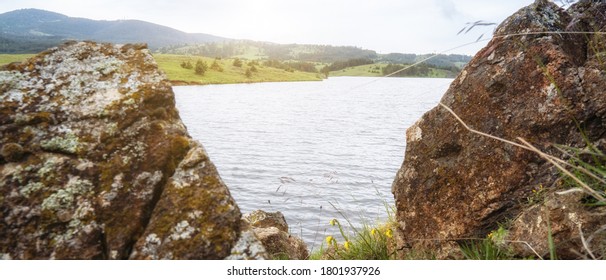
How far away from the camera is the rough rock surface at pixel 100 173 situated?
2.79m

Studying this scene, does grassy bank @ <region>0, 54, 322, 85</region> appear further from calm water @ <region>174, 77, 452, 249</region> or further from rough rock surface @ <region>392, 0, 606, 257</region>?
rough rock surface @ <region>392, 0, 606, 257</region>

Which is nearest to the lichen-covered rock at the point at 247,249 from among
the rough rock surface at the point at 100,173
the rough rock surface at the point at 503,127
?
the rough rock surface at the point at 100,173

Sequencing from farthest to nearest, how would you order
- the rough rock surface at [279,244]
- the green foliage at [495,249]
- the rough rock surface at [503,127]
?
1. the rough rock surface at [279,244]
2. the rough rock surface at [503,127]
3. the green foliage at [495,249]

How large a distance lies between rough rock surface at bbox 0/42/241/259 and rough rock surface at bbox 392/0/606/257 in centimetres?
312

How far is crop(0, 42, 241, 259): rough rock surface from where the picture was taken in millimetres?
2785

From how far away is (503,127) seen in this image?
16.7 ft

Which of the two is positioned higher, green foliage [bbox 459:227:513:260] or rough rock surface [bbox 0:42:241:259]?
rough rock surface [bbox 0:42:241:259]

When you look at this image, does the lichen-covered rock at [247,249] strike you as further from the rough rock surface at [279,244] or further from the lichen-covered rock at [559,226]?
the rough rock surface at [279,244]

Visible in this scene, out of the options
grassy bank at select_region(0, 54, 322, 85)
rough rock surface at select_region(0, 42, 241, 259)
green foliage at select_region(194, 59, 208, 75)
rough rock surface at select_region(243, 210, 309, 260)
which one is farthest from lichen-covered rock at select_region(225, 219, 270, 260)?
green foliage at select_region(194, 59, 208, 75)

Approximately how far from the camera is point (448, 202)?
17.6 ft

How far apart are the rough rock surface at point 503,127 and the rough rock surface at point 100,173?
3.12 m

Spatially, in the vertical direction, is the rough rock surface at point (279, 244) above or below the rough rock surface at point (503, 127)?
below

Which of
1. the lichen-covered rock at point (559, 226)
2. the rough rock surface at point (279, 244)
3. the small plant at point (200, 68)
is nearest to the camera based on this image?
the lichen-covered rock at point (559, 226)
